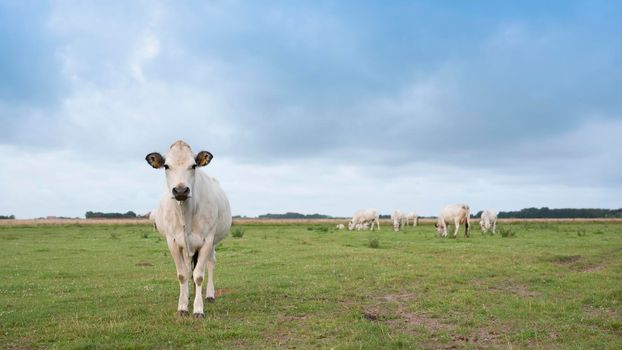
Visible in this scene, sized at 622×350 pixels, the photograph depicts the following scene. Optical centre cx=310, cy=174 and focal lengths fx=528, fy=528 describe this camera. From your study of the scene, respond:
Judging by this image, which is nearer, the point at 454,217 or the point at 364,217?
the point at 454,217

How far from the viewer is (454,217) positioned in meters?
38.2

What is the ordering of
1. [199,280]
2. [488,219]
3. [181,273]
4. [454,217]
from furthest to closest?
[488,219]
[454,217]
[181,273]
[199,280]

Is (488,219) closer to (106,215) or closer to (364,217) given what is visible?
(364,217)

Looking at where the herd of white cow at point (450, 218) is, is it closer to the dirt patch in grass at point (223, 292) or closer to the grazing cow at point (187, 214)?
the dirt patch in grass at point (223, 292)

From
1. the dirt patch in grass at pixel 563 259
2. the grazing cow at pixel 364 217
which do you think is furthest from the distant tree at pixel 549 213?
the dirt patch in grass at pixel 563 259

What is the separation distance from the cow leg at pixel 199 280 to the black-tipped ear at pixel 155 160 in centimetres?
183

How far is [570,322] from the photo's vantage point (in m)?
9.29

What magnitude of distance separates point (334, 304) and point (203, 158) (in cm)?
404

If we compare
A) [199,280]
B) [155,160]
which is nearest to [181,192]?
[155,160]

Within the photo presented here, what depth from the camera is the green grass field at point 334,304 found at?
323 inches

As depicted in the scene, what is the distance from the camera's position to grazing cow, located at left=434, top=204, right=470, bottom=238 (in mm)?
37312

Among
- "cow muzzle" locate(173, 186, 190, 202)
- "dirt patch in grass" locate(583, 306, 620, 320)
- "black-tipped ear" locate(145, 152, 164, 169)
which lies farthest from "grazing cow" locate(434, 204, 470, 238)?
"cow muzzle" locate(173, 186, 190, 202)

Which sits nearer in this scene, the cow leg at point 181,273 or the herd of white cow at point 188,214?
the herd of white cow at point 188,214

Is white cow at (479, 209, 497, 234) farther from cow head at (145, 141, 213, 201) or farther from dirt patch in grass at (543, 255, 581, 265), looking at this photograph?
cow head at (145, 141, 213, 201)
